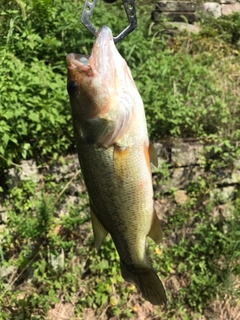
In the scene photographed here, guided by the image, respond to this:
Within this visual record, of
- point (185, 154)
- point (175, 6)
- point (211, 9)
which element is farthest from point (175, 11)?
point (185, 154)

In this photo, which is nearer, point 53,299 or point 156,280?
point 156,280

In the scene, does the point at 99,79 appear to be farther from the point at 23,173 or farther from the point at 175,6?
the point at 175,6

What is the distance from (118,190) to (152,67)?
3.23 meters

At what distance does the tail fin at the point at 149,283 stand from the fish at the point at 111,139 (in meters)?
0.19

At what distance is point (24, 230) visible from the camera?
3.80 meters

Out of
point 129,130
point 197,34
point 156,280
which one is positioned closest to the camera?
point 129,130

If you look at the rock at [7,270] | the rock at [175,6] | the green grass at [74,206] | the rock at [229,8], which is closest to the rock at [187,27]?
the rock at [175,6]

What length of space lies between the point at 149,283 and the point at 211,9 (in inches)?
293

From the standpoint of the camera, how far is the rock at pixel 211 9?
809 centimetres

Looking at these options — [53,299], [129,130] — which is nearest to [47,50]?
[53,299]

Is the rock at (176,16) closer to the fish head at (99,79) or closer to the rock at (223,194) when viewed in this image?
the rock at (223,194)

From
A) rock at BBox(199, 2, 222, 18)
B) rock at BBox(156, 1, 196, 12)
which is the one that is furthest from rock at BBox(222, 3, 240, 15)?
rock at BBox(156, 1, 196, 12)

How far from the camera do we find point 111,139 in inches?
67.9

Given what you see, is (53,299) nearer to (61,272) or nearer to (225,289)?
(61,272)
